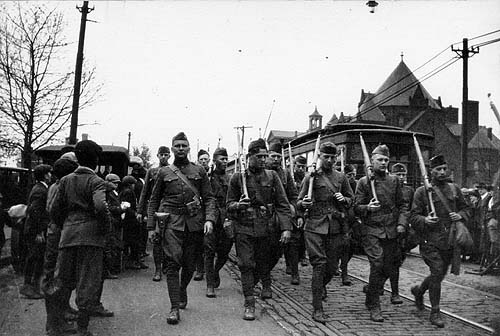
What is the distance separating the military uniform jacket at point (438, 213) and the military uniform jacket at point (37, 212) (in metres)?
5.05

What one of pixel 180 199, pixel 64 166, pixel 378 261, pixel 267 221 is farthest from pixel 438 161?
pixel 64 166

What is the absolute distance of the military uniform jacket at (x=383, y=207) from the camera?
252 inches

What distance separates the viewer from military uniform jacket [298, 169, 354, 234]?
6176 mm

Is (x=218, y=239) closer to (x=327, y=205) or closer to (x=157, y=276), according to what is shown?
(x=157, y=276)

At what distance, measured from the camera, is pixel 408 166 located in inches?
557

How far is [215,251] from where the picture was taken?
7.86 meters

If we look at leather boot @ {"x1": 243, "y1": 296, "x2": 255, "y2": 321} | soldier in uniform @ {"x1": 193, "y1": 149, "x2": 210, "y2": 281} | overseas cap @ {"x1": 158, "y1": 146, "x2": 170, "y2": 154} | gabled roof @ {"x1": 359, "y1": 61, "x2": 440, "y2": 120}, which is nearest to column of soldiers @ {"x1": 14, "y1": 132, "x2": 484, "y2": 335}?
leather boot @ {"x1": 243, "y1": 296, "x2": 255, "y2": 321}

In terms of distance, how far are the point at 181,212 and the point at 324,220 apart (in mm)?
1813

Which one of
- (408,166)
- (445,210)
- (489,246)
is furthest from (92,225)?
(408,166)

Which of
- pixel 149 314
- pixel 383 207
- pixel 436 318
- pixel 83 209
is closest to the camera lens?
pixel 83 209

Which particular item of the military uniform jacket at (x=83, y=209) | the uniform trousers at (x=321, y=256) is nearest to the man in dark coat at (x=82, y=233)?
the military uniform jacket at (x=83, y=209)

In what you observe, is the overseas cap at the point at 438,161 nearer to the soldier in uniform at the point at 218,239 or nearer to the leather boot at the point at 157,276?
the soldier in uniform at the point at 218,239

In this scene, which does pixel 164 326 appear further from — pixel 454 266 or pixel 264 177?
pixel 454 266

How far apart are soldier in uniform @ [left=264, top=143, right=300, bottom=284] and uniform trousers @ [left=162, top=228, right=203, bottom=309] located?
1.32m
